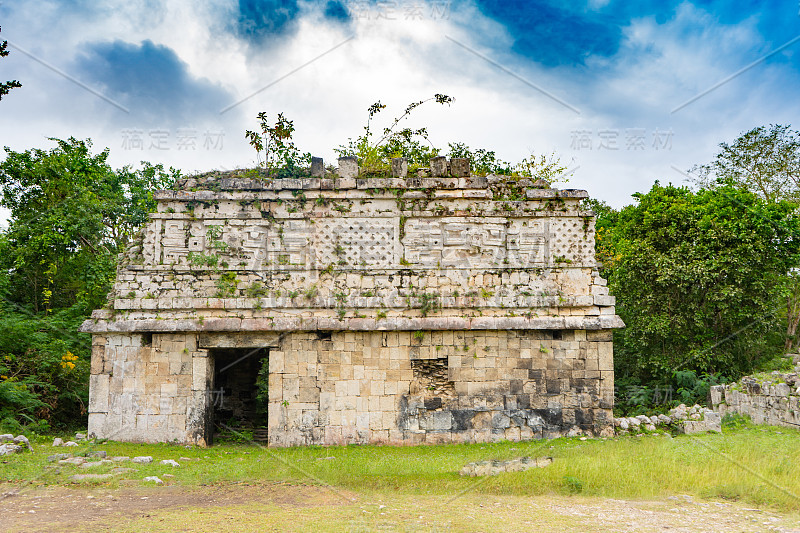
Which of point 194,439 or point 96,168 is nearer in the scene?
point 194,439

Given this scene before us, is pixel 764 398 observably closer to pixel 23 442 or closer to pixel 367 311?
pixel 367 311

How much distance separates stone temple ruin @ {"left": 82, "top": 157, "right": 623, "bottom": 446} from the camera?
1122 cm

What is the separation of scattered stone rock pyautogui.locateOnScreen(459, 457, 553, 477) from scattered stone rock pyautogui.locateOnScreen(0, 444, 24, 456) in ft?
21.8

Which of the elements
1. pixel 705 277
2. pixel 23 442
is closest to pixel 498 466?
pixel 23 442

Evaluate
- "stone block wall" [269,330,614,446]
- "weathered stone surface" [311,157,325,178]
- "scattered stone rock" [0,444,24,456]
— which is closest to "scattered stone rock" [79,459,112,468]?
"scattered stone rock" [0,444,24,456]

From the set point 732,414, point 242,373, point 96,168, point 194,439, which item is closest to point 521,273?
point 732,414

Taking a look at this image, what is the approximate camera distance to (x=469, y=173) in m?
→ 12.0

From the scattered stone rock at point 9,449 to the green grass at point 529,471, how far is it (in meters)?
0.21

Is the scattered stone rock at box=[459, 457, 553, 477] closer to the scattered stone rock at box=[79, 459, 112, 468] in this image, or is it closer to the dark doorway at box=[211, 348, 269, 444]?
the scattered stone rock at box=[79, 459, 112, 468]

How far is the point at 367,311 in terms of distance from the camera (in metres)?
11.4

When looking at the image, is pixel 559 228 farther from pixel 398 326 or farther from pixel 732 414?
pixel 732 414

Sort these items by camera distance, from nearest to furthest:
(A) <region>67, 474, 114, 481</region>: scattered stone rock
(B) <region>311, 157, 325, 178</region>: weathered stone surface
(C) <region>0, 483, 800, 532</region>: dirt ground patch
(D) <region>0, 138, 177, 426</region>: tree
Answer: (C) <region>0, 483, 800, 532</region>: dirt ground patch, (A) <region>67, 474, 114, 481</region>: scattered stone rock, (B) <region>311, 157, 325, 178</region>: weathered stone surface, (D) <region>0, 138, 177, 426</region>: tree

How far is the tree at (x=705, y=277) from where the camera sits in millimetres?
14844

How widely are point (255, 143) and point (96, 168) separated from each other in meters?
9.00
